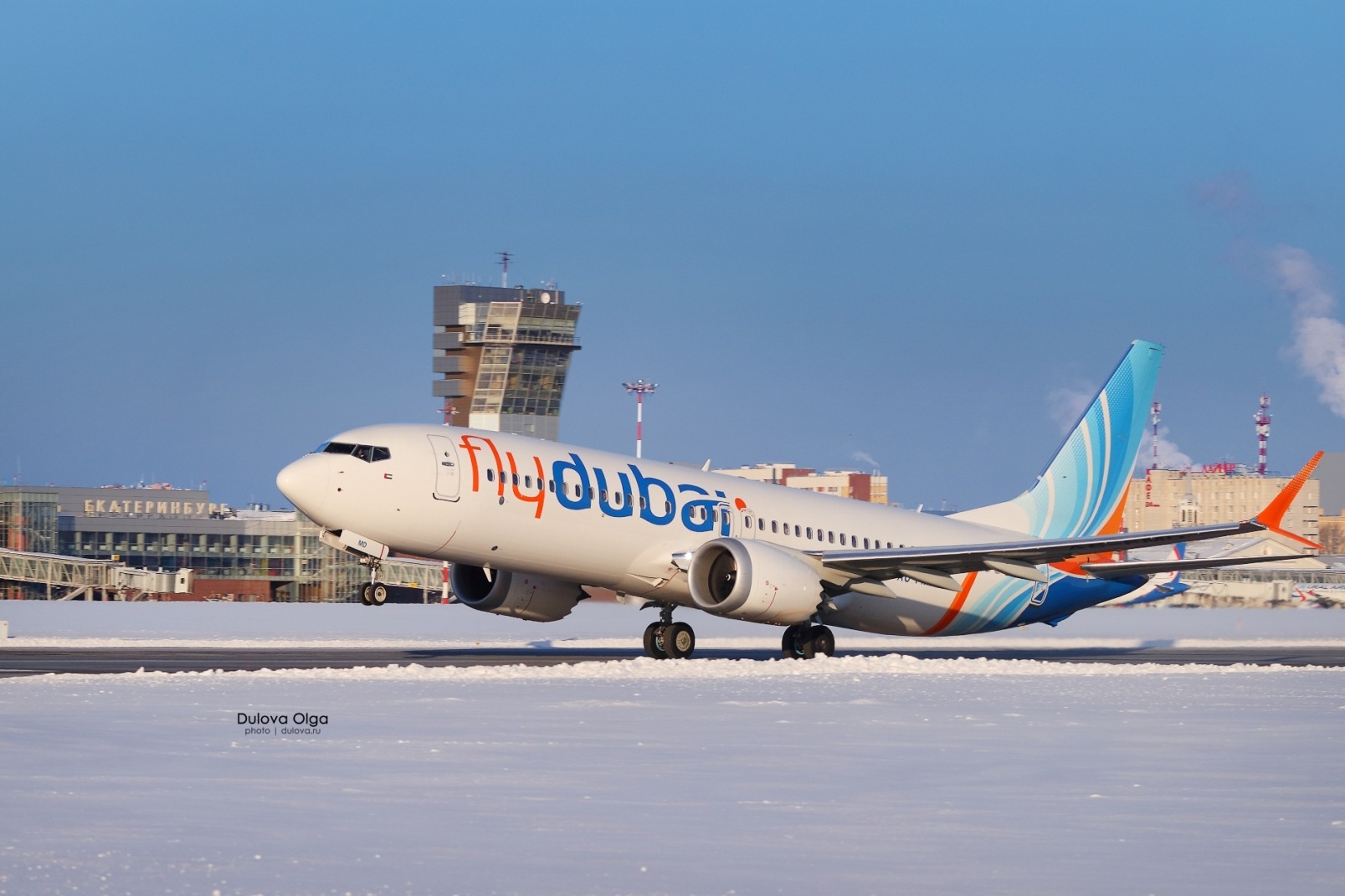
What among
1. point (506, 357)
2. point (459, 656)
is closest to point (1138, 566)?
point (459, 656)

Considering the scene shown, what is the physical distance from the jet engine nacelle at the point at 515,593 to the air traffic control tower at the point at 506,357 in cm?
11269

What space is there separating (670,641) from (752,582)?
279 cm

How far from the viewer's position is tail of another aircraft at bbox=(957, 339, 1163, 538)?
4347 centimetres

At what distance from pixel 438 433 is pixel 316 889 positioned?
72.6 feet

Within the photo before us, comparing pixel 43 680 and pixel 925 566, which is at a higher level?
pixel 925 566

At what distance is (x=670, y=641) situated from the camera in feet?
111

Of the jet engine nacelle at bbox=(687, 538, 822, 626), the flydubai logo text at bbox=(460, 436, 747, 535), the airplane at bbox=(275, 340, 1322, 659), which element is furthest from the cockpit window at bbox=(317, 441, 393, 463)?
the jet engine nacelle at bbox=(687, 538, 822, 626)

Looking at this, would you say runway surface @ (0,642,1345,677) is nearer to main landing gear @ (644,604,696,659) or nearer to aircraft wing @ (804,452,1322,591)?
main landing gear @ (644,604,696,659)

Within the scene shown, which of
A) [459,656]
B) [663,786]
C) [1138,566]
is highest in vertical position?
[1138,566]

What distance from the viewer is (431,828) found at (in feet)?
39.5

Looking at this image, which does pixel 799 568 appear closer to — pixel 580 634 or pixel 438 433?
pixel 438 433

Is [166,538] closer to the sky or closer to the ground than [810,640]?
closer to the sky

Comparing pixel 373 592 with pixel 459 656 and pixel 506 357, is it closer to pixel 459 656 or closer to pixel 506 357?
pixel 459 656

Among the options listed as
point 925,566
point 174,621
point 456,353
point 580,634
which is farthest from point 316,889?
point 456,353
